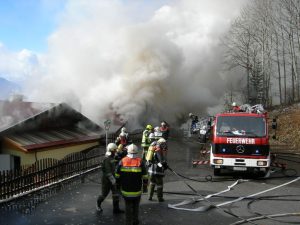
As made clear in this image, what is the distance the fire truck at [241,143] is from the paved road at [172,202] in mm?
565

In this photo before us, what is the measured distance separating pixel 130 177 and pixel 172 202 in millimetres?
3016

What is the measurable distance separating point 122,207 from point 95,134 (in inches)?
591

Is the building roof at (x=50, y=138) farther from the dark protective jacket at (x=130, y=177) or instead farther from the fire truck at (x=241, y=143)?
the dark protective jacket at (x=130, y=177)

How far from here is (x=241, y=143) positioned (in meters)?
13.3

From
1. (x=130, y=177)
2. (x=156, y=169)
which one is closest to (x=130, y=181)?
(x=130, y=177)

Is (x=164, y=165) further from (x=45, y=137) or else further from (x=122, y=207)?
(x=45, y=137)

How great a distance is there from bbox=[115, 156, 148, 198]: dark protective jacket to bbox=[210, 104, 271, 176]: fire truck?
6.40 metres

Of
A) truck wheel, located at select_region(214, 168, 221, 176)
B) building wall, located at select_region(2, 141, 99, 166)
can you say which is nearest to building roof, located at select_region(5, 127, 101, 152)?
building wall, located at select_region(2, 141, 99, 166)

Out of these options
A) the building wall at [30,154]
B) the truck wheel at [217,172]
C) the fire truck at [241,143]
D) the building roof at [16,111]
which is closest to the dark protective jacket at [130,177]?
the fire truck at [241,143]

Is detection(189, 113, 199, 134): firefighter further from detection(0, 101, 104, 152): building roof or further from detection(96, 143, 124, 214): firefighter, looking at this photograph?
detection(96, 143, 124, 214): firefighter

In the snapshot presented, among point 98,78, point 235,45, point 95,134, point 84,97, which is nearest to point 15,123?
point 95,134

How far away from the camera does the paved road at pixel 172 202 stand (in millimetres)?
8586

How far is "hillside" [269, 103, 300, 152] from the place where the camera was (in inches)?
981

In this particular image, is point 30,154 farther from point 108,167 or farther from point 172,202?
point 108,167
